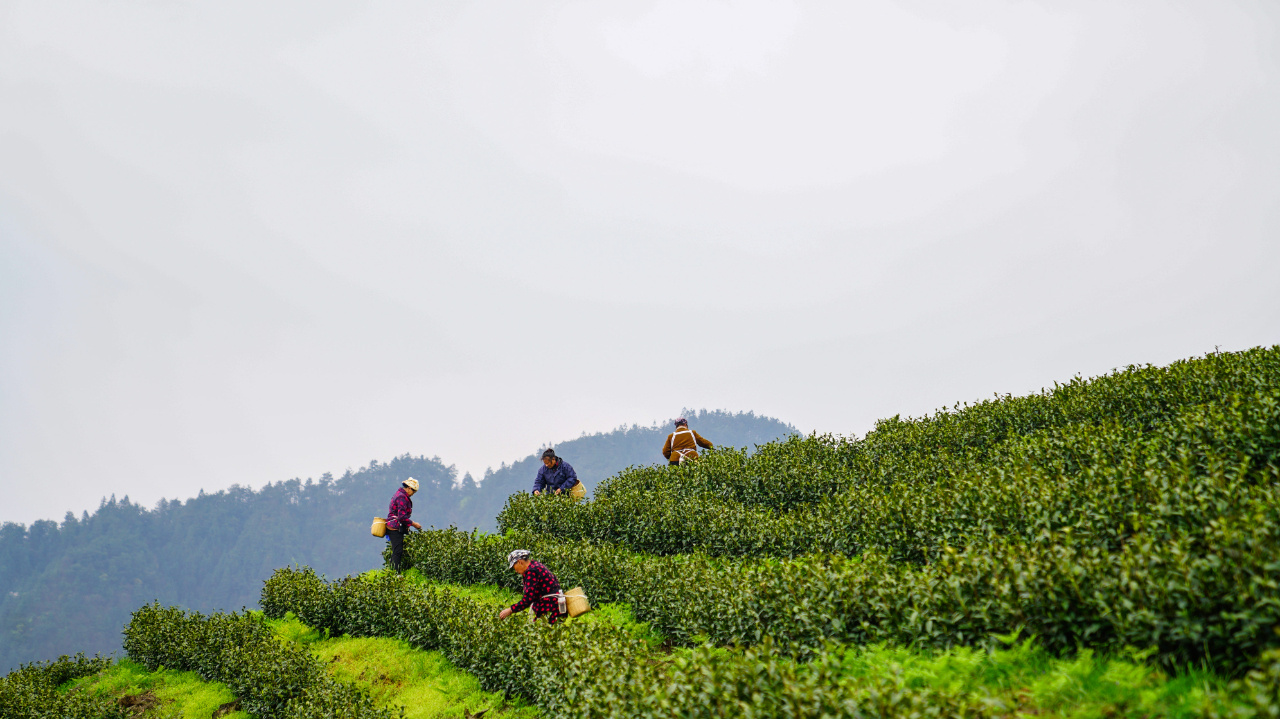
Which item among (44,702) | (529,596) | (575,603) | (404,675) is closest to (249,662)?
(404,675)

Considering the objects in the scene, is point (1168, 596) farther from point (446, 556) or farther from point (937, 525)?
point (446, 556)

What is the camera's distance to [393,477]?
579 feet

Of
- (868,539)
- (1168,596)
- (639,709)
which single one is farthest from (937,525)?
(639,709)

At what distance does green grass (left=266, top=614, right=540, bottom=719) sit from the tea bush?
456 centimetres

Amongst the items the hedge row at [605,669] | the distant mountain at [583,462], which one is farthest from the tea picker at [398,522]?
the distant mountain at [583,462]

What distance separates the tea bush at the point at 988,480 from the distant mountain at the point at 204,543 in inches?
5342

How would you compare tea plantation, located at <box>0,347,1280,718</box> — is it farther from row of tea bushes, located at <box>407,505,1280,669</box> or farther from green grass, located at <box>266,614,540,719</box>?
green grass, located at <box>266,614,540,719</box>

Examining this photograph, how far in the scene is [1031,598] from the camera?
5707 millimetres

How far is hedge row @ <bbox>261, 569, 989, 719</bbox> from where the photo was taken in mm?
5027

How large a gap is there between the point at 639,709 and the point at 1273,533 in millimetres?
5162

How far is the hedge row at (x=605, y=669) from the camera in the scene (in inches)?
198

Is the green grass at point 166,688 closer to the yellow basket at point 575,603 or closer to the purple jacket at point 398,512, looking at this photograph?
the purple jacket at point 398,512

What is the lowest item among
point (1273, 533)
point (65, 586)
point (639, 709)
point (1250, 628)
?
point (65, 586)

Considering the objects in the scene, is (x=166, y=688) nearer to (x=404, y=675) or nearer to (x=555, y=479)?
(x=404, y=675)
